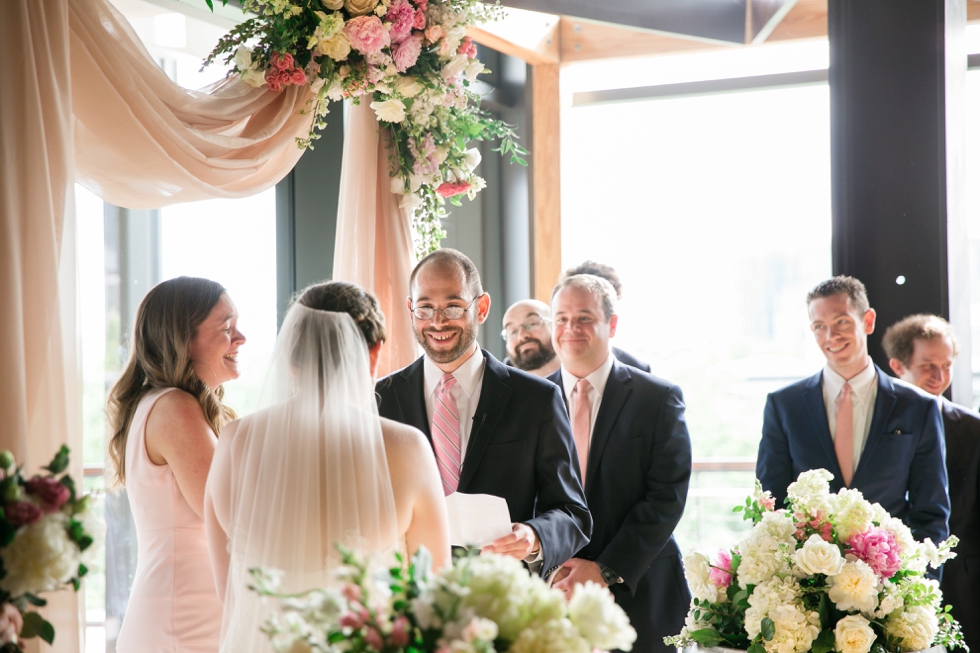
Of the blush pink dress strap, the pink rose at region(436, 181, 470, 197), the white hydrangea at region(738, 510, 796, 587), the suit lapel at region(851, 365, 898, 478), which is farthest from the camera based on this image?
the pink rose at region(436, 181, 470, 197)

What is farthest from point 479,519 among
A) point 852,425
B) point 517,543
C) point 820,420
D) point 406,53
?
point 406,53

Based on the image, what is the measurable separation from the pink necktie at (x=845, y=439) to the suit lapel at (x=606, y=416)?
93 centimetres

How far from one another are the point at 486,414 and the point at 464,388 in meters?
0.13

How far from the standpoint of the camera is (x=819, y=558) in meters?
2.06

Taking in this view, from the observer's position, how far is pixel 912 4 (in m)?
4.29

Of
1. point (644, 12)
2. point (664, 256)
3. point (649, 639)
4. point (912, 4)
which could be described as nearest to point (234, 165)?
point (649, 639)

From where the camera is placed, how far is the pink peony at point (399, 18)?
355 centimetres

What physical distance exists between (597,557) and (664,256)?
11.2ft

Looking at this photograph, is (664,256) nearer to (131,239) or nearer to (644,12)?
(644,12)

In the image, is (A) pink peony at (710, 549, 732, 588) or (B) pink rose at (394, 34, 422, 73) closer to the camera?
(A) pink peony at (710, 549, 732, 588)

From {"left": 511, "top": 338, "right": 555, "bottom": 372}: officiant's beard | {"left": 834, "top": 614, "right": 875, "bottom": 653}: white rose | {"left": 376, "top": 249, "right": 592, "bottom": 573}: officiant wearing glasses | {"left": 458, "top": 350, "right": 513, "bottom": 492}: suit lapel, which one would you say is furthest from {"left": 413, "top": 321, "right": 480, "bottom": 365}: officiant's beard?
{"left": 511, "top": 338, "right": 555, "bottom": 372}: officiant's beard

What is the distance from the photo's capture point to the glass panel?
5.98 metres

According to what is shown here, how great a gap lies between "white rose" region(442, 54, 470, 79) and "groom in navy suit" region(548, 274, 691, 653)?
1063mm

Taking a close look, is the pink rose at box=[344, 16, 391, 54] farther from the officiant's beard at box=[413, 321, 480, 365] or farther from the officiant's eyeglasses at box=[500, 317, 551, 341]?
the officiant's eyeglasses at box=[500, 317, 551, 341]
